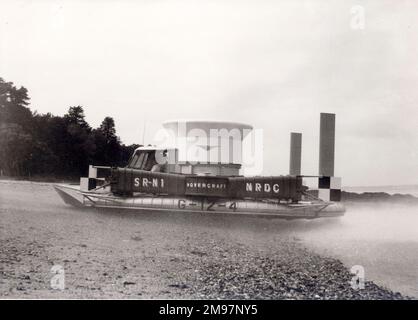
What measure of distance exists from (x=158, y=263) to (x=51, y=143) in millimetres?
6071

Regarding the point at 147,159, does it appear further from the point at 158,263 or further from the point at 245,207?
the point at 158,263

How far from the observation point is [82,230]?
5.29 metres

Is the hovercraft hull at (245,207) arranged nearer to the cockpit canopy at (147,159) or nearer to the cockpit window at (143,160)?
the cockpit canopy at (147,159)

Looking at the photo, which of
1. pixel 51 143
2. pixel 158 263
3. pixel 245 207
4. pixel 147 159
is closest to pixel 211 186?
pixel 245 207

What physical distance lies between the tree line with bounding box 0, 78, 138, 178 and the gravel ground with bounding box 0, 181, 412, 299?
1.44m

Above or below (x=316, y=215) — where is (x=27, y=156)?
above

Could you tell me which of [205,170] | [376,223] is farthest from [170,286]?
[376,223]

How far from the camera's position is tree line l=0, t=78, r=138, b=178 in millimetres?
5619

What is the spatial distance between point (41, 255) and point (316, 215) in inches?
176

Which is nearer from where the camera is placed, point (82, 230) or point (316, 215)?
point (82, 230)

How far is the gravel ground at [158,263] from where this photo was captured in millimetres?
3340

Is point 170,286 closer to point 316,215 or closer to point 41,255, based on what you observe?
point 41,255

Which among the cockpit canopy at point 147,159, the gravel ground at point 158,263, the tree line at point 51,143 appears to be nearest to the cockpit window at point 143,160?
the cockpit canopy at point 147,159

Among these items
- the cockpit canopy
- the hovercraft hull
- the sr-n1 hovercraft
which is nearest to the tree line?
the cockpit canopy
